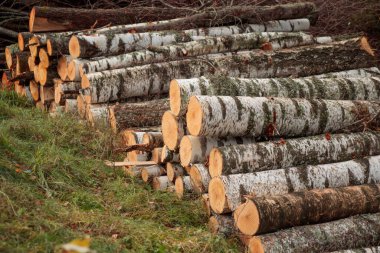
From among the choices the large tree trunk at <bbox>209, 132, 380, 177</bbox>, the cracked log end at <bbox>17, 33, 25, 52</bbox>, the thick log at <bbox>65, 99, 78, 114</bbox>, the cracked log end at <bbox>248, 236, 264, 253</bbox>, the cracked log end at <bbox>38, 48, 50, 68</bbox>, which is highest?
the cracked log end at <bbox>17, 33, 25, 52</bbox>

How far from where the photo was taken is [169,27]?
9180 mm

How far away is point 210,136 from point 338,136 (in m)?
1.39

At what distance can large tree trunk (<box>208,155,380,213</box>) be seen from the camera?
5215 mm

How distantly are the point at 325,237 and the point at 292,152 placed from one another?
1.03 meters

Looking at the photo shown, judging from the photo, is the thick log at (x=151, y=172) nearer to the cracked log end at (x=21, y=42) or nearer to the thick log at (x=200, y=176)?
the thick log at (x=200, y=176)

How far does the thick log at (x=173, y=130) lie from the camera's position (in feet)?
19.7

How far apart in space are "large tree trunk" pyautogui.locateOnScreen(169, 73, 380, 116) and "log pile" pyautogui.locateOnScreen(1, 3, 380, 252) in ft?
0.05

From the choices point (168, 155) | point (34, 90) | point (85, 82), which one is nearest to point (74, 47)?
point (85, 82)

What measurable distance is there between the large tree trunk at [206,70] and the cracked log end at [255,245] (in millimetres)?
3208

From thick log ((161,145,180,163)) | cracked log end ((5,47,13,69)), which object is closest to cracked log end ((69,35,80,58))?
cracked log end ((5,47,13,69))

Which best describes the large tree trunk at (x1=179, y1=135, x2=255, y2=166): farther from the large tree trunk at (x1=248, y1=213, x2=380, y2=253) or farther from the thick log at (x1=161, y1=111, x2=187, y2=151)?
the large tree trunk at (x1=248, y1=213, x2=380, y2=253)

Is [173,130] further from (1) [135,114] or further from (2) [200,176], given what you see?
(1) [135,114]

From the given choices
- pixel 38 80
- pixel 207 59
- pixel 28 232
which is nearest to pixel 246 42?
pixel 207 59

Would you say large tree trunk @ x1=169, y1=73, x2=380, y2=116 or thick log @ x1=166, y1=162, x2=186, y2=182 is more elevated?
large tree trunk @ x1=169, y1=73, x2=380, y2=116
